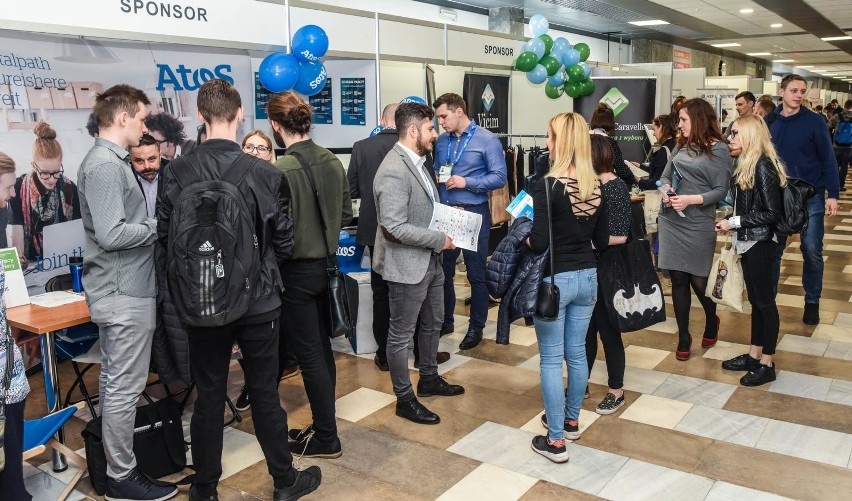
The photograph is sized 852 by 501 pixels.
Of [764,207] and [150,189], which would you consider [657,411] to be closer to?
[764,207]

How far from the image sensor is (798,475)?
2.73 metres

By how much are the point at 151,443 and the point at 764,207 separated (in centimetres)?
294

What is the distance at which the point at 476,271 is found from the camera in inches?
169

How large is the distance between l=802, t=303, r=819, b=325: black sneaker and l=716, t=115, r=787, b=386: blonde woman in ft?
4.43

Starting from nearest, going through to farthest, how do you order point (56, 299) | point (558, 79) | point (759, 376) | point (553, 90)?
point (56, 299) < point (759, 376) < point (558, 79) < point (553, 90)

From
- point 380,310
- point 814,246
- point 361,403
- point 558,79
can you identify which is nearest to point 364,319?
point 380,310

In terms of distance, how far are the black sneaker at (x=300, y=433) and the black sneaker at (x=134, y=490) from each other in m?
0.55

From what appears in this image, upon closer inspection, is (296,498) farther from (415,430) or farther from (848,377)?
(848,377)

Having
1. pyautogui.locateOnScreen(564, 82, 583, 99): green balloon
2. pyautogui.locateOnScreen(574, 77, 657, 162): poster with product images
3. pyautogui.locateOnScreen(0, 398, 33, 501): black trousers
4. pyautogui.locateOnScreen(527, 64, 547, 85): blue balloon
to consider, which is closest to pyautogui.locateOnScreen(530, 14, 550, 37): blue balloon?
pyautogui.locateOnScreen(564, 82, 583, 99): green balloon

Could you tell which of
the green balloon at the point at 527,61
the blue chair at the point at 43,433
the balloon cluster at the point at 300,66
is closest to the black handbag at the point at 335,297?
the blue chair at the point at 43,433

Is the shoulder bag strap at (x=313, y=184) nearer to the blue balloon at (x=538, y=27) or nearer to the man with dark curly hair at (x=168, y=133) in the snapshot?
the man with dark curly hair at (x=168, y=133)

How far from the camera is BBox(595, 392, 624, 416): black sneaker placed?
11.0ft

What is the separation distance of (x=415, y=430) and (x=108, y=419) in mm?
1278

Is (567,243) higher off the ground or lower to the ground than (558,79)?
lower
